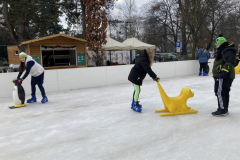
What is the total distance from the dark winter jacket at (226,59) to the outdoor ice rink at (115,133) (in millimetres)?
902

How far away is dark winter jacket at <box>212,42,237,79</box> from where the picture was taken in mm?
3951

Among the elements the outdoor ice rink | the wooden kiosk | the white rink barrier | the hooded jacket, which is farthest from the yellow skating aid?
the wooden kiosk

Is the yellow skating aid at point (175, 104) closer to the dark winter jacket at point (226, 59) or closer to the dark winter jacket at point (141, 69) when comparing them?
the dark winter jacket at point (141, 69)

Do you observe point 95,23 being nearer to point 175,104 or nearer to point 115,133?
point 175,104

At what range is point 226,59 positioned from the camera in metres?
3.99

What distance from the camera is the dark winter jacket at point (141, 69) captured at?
4.43m

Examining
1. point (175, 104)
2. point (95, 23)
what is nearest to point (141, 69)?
point (175, 104)

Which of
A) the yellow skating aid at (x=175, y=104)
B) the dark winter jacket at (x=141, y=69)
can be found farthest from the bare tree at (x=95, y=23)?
the yellow skating aid at (x=175, y=104)

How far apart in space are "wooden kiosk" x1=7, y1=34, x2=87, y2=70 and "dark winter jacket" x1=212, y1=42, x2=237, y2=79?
879 cm

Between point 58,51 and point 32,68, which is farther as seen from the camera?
point 58,51

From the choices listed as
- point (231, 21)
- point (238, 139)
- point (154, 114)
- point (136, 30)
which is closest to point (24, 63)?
point (154, 114)

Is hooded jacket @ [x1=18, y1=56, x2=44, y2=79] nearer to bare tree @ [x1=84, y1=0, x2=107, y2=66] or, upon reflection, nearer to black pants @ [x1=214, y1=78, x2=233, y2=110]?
black pants @ [x1=214, y1=78, x2=233, y2=110]

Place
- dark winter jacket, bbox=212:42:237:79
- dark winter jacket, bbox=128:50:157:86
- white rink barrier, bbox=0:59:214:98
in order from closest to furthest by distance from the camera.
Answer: dark winter jacket, bbox=212:42:237:79 → dark winter jacket, bbox=128:50:157:86 → white rink barrier, bbox=0:59:214:98

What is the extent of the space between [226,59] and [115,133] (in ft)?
7.90
